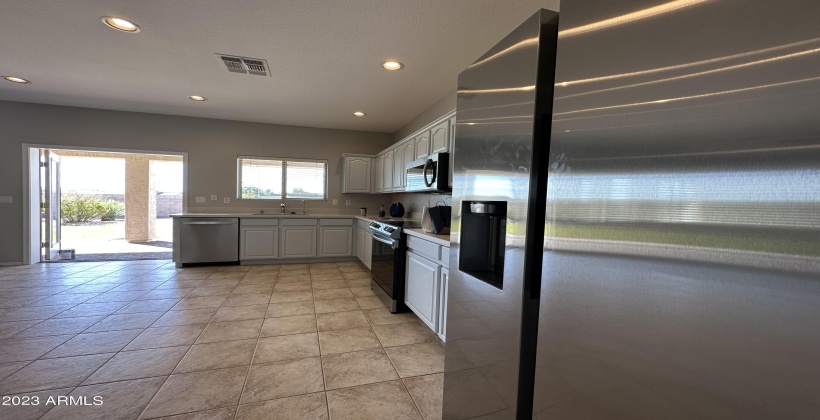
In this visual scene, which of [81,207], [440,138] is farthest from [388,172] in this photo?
[81,207]

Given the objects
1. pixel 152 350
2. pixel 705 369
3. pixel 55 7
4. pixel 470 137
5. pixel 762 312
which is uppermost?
pixel 55 7

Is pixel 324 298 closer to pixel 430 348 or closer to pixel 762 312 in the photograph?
pixel 430 348

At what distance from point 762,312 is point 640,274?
18cm

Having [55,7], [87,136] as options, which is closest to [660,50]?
[55,7]

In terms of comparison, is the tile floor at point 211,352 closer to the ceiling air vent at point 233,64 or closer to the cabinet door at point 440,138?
the cabinet door at point 440,138

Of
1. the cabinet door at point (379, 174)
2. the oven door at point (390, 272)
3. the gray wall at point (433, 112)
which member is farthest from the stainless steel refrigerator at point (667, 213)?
the cabinet door at point (379, 174)

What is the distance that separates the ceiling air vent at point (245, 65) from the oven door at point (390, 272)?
6.71ft

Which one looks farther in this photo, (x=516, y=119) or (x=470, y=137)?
(x=470, y=137)

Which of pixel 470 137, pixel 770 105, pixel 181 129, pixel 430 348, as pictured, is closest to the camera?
pixel 770 105

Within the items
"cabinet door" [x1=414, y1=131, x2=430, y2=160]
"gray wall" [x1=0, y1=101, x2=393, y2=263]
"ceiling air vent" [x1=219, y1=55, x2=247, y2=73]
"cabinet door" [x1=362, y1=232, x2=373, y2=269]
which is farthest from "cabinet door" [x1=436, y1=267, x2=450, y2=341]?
"gray wall" [x1=0, y1=101, x2=393, y2=263]

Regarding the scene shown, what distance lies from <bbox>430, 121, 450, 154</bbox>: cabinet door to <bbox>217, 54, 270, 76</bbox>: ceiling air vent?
171 cm

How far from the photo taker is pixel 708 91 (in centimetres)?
54

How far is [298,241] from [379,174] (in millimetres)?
1730

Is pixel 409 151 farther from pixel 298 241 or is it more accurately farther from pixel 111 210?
pixel 111 210
